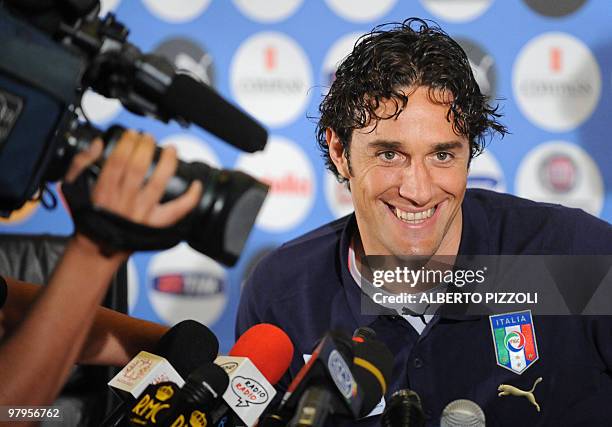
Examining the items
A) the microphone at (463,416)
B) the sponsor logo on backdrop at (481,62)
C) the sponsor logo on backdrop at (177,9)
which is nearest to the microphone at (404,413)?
the microphone at (463,416)

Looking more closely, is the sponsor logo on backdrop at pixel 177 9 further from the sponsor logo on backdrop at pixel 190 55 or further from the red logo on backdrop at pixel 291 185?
the red logo on backdrop at pixel 291 185

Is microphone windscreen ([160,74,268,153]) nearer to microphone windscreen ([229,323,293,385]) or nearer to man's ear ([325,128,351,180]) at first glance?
microphone windscreen ([229,323,293,385])

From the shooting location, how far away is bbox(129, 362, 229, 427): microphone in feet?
2.76

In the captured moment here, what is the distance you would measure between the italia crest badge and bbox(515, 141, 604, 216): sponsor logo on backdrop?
1.03m

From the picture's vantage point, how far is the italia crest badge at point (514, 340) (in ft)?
4.84

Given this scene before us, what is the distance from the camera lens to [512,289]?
61.4 inches

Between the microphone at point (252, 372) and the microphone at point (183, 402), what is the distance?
0.28ft

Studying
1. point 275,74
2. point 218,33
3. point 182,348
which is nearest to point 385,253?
point 182,348

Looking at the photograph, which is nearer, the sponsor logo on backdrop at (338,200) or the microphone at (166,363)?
the microphone at (166,363)

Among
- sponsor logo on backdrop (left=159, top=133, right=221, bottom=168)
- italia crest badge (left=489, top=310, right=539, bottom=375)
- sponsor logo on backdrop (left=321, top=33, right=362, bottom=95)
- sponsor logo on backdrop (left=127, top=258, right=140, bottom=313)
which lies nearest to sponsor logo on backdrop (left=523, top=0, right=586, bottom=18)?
sponsor logo on backdrop (left=321, top=33, right=362, bottom=95)

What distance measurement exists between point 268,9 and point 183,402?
1.93 meters

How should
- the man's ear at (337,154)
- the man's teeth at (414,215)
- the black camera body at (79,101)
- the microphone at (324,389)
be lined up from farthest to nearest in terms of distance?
the man's ear at (337,154) → the man's teeth at (414,215) → the microphone at (324,389) → the black camera body at (79,101)

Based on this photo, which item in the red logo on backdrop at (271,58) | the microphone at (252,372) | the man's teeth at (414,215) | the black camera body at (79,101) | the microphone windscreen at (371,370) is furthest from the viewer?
the red logo on backdrop at (271,58)

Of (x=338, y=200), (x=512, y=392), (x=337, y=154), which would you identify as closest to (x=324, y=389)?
(x=512, y=392)
